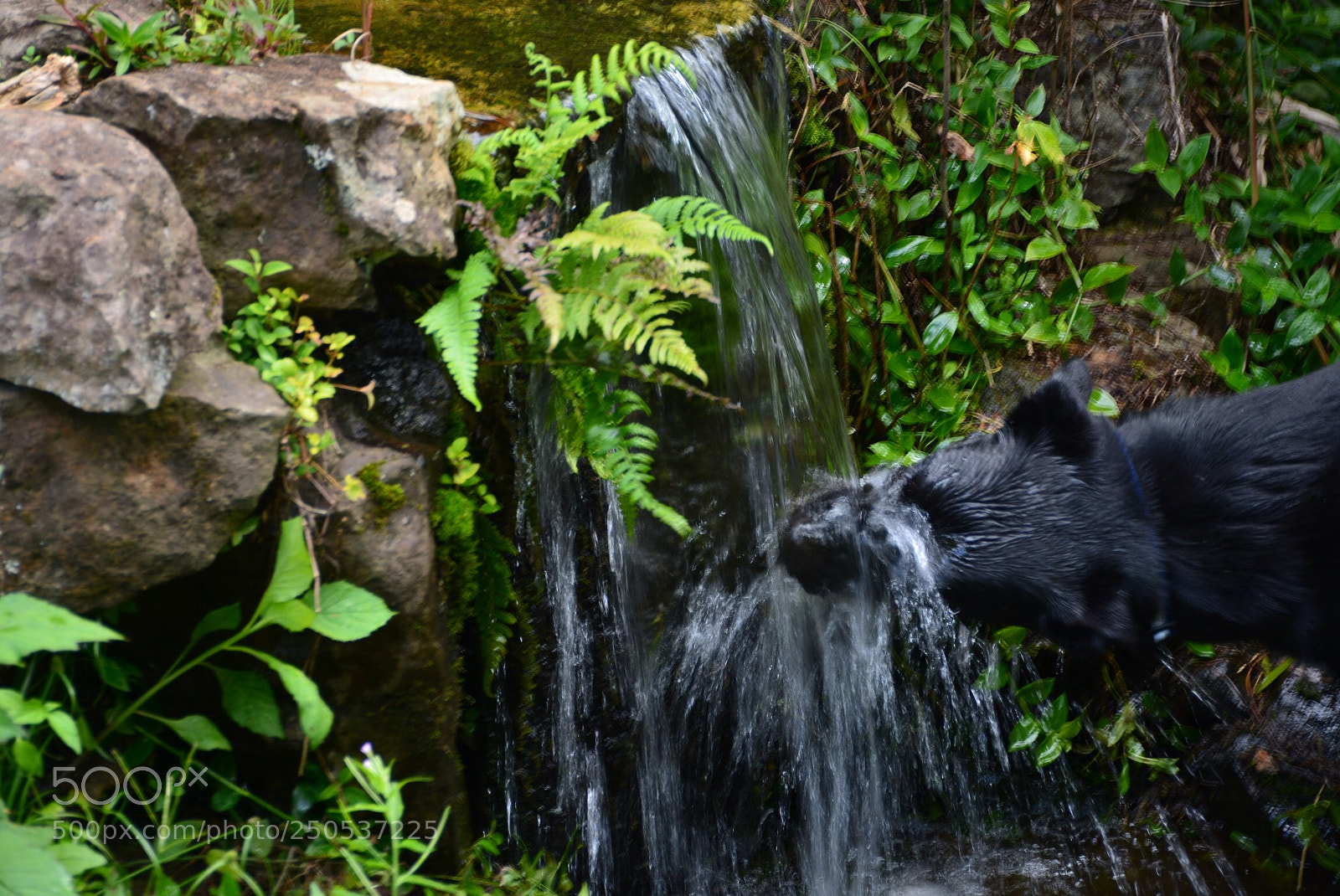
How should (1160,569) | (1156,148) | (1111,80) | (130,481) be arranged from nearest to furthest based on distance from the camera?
(130,481) < (1160,569) < (1156,148) < (1111,80)

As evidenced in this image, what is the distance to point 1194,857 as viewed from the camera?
3.41 m

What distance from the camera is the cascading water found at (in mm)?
2908

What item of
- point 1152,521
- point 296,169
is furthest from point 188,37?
point 1152,521

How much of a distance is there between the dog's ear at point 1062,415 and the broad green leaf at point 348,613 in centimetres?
203

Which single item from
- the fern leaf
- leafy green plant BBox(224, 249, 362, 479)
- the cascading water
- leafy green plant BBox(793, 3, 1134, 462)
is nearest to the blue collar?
the cascading water

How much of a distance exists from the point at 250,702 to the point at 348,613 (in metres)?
0.34

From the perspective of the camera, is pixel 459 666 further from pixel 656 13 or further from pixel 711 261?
pixel 656 13

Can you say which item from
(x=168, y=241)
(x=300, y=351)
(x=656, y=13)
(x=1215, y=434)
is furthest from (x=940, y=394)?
(x=168, y=241)

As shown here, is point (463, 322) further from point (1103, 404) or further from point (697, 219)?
point (1103, 404)

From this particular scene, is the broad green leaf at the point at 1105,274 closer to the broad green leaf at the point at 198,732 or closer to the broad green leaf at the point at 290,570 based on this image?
the broad green leaf at the point at 290,570

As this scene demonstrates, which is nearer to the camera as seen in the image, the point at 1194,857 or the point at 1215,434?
the point at 1215,434

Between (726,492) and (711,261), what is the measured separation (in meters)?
0.76

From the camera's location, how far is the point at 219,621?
2123mm

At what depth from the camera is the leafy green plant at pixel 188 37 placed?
230 centimetres
